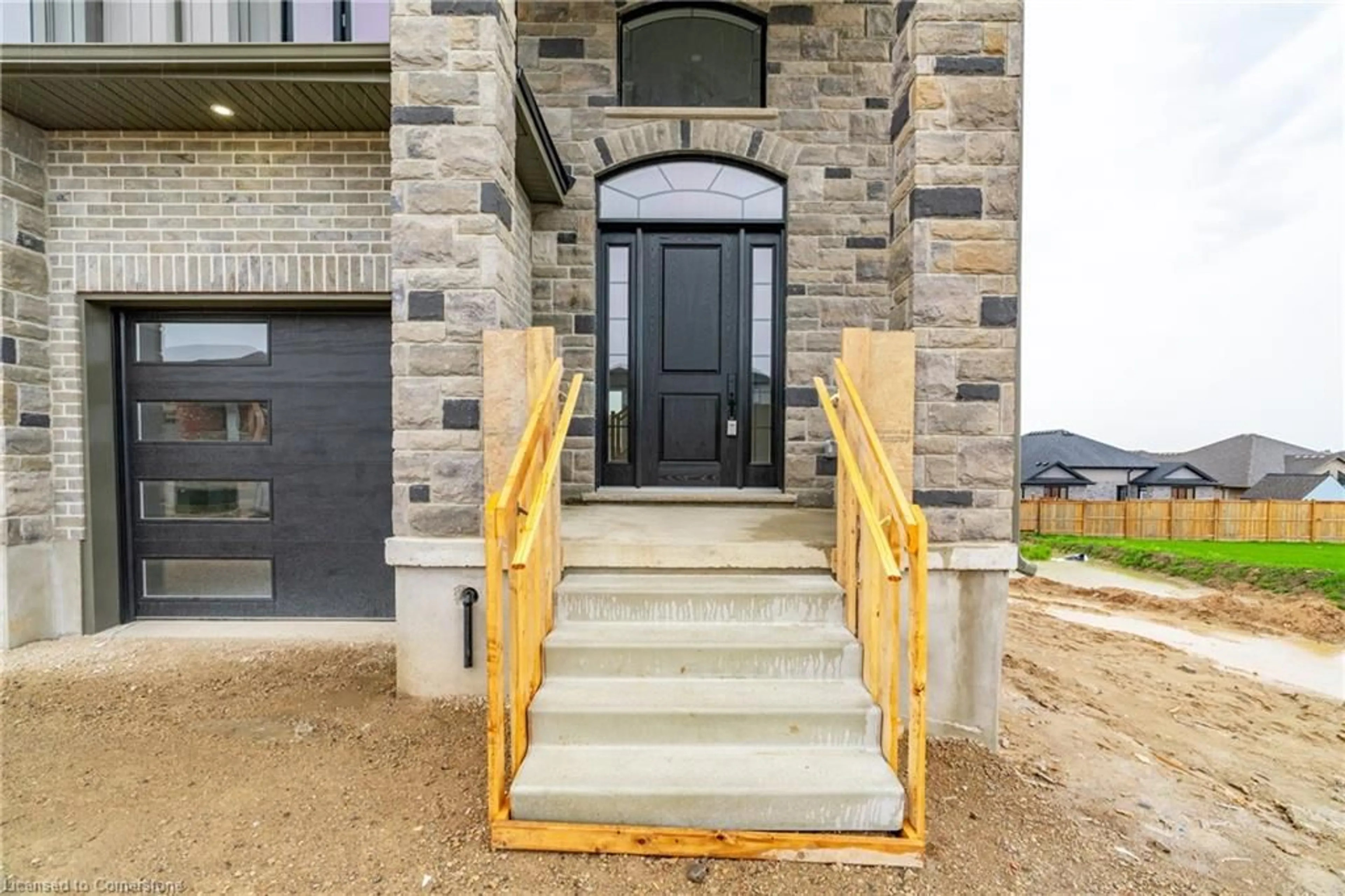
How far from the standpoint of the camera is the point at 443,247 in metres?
3.07

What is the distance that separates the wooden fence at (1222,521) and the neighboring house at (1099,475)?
643 centimetres

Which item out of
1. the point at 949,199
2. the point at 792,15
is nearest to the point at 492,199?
the point at 949,199

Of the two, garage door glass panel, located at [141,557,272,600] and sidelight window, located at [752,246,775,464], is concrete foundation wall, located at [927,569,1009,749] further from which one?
garage door glass panel, located at [141,557,272,600]

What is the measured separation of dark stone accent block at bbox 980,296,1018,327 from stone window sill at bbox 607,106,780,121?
9.11 feet

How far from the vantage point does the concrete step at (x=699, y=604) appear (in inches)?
110

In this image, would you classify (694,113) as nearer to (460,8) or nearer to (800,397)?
(460,8)

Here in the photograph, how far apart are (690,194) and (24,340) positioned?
4.89 meters

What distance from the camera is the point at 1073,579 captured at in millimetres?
10984

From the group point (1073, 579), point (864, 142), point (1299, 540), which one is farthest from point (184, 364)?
point (1299, 540)

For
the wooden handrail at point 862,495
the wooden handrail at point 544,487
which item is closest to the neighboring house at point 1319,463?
the wooden handrail at point 862,495

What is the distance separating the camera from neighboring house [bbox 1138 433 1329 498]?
97.6ft

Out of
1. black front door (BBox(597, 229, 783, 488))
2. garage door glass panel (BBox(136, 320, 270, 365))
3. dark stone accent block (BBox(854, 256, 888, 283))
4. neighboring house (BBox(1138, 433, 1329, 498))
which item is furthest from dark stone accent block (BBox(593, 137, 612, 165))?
neighboring house (BBox(1138, 433, 1329, 498))

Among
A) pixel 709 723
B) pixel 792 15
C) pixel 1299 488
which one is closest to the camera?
pixel 709 723

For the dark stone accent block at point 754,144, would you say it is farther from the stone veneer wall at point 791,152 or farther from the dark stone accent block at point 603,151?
the dark stone accent block at point 603,151
